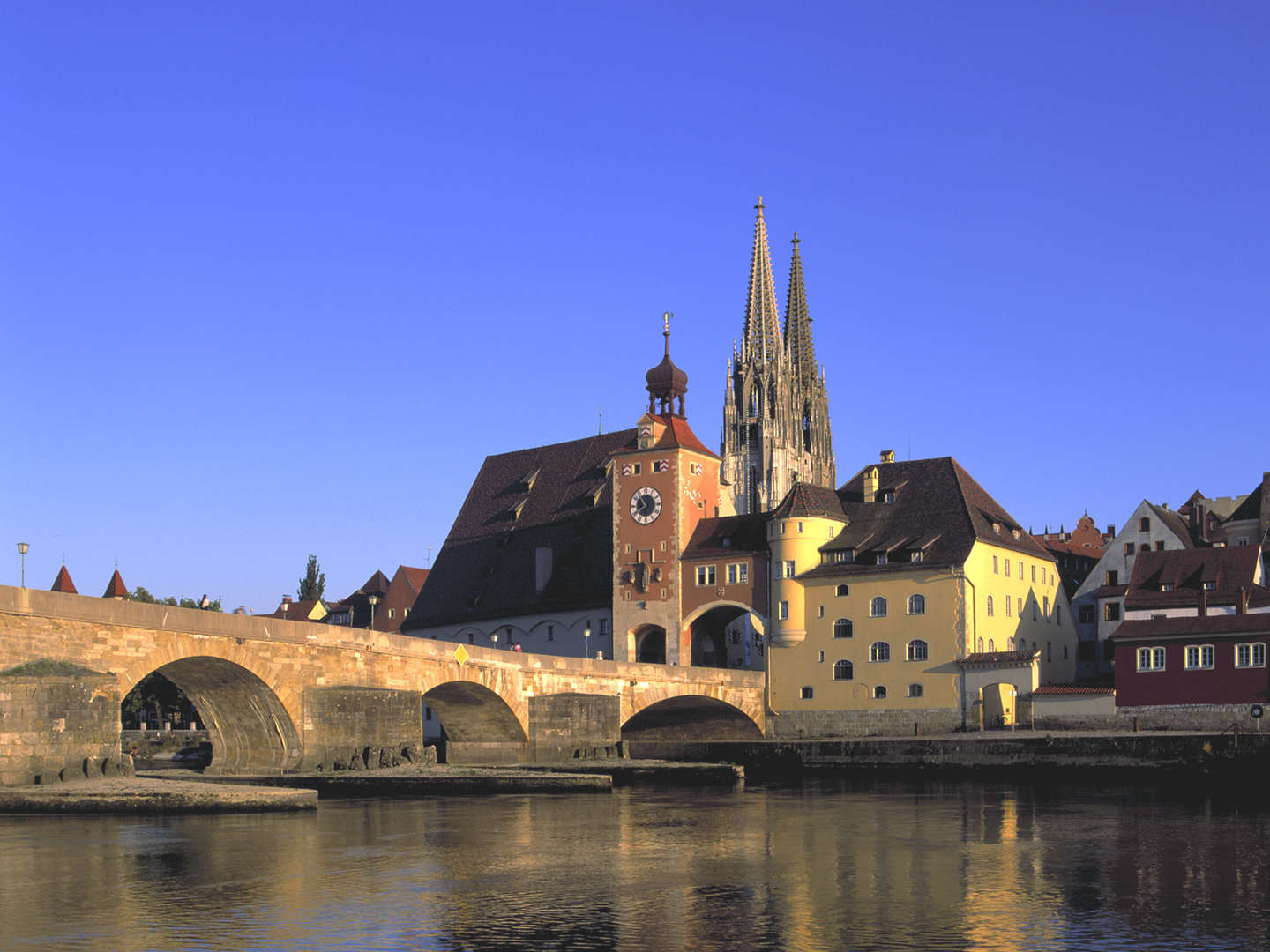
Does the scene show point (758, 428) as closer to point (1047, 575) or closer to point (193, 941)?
point (1047, 575)

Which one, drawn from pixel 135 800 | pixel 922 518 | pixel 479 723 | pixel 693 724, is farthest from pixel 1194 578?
pixel 135 800

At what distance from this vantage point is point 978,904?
22875 mm

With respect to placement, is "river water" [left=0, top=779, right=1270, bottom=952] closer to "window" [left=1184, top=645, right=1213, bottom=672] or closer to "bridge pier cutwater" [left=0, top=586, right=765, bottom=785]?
"bridge pier cutwater" [left=0, top=586, right=765, bottom=785]

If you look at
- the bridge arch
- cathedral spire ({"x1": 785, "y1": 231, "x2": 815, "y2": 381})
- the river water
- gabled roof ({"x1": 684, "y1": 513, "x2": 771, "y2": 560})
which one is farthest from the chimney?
cathedral spire ({"x1": 785, "y1": 231, "x2": 815, "y2": 381})

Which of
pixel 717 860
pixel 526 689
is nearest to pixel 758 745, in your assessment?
pixel 526 689

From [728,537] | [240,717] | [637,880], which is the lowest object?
[637,880]

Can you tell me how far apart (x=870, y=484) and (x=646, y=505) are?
12.3 metres

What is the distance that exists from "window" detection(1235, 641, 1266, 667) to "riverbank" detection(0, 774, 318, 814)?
146 feet

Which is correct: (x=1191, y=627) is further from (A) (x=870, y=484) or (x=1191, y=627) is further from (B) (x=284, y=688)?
(B) (x=284, y=688)

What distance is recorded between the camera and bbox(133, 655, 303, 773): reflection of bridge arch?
48594mm

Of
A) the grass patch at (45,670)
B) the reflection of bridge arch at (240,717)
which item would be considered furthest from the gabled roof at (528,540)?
the grass patch at (45,670)

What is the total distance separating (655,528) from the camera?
8438cm

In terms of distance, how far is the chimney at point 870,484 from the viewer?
83375mm

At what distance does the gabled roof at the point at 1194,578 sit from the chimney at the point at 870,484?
48.3ft
